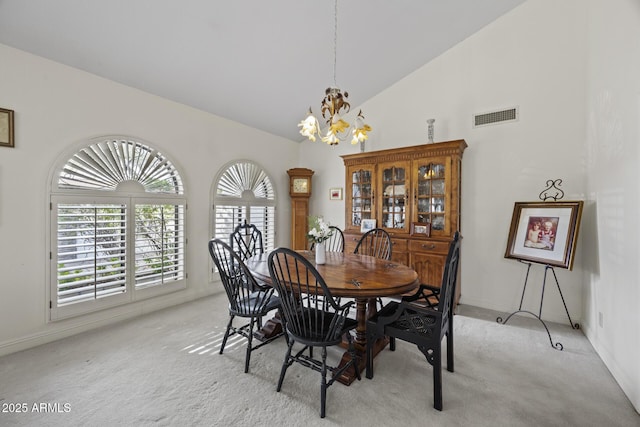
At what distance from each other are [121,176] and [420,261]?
375cm

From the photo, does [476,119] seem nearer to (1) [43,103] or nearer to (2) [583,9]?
(2) [583,9]

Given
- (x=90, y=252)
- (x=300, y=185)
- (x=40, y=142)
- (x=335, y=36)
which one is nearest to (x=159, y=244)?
(x=90, y=252)

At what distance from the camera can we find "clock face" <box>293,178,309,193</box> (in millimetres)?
5012

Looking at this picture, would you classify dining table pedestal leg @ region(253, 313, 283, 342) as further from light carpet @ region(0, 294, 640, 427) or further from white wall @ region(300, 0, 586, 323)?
white wall @ region(300, 0, 586, 323)

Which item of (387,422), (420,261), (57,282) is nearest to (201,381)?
(387,422)

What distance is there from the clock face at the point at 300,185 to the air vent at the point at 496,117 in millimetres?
2744

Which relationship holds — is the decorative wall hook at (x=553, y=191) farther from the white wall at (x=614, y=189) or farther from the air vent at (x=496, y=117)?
the air vent at (x=496, y=117)

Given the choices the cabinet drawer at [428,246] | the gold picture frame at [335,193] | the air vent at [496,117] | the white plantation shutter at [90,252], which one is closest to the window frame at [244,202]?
the gold picture frame at [335,193]

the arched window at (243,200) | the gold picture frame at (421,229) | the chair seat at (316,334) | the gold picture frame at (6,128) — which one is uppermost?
the gold picture frame at (6,128)

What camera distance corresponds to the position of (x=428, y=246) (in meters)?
3.61

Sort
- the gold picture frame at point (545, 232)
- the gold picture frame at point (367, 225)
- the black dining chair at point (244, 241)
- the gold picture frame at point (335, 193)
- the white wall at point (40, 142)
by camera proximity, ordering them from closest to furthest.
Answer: the white wall at point (40, 142) → the gold picture frame at point (545, 232) → the black dining chair at point (244, 241) → the gold picture frame at point (367, 225) → the gold picture frame at point (335, 193)

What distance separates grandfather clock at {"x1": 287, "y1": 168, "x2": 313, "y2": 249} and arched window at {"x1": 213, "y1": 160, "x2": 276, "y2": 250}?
0.36m

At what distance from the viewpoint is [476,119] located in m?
3.67

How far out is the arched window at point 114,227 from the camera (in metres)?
2.69
